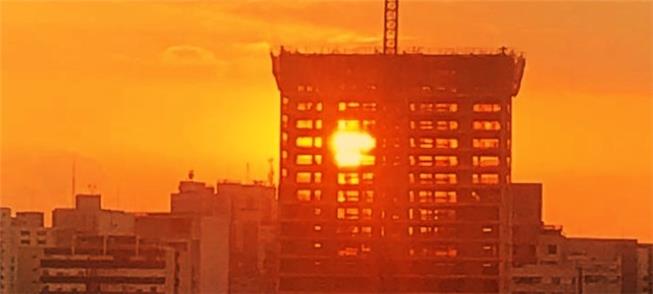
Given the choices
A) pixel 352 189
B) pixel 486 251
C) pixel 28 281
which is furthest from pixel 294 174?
pixel 28 281

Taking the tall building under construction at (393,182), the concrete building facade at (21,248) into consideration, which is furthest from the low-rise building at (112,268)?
the tall building under construction at (393,182)

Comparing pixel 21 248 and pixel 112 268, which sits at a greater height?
pixel 21 248

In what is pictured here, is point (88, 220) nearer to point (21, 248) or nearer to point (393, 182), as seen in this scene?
point (21, 248)

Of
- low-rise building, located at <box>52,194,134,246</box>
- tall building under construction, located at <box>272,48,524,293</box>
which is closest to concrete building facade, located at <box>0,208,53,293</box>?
low-rise building, located at <box>52,194,134,246</box>

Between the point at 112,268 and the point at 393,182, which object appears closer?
the point at 393,182

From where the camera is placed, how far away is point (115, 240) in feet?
91.4

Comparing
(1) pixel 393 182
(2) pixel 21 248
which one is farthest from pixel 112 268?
(1) pixel 393 182

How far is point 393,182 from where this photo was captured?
25000 millimetres

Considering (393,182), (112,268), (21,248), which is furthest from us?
(21,248)

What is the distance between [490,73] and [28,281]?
8979 mm

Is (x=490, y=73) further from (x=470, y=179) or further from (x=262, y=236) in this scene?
(x=262, y=236)

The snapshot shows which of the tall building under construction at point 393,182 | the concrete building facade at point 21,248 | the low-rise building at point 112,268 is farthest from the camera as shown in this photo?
the concrete building facade at point 21,248

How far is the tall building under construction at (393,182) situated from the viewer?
955 inches

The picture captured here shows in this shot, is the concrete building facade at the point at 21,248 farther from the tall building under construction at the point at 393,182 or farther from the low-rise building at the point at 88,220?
the tall building under construction at the point at 393,182
